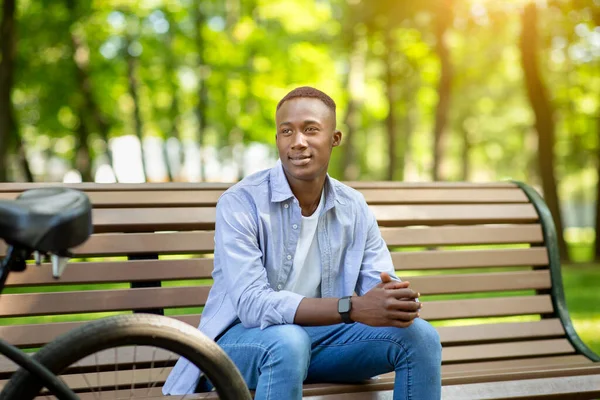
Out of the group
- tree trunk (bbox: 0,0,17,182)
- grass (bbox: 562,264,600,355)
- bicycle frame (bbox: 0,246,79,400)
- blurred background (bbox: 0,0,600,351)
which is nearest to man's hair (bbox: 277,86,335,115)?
bicycle frame (bbox: 0,246,79,400)

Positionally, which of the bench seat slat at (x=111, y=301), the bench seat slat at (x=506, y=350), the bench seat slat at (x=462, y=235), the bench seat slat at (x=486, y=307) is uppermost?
the bench seat slat at (x=462, y=235)

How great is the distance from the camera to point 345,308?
3057 millimetres

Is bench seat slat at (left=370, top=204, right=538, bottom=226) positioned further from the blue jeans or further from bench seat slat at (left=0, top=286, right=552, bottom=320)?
the blue jeans

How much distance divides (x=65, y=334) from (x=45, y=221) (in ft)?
1.18

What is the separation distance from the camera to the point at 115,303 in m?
3.68

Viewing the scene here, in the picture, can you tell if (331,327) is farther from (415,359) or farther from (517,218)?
(517,218)

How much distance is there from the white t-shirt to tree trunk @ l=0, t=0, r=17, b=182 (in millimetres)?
9836

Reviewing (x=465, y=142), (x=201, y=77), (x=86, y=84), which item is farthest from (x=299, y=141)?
(x=465, y=142)

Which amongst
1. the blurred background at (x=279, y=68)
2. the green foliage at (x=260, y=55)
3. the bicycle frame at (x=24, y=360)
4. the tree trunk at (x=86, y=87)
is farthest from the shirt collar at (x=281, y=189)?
the tree trunk at (x=86, y=87)

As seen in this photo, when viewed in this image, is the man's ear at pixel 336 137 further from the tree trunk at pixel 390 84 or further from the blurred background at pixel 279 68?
the tree trunk at pixel 390 84

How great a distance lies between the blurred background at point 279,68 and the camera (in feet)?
47.9

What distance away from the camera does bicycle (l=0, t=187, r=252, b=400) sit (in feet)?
7.77

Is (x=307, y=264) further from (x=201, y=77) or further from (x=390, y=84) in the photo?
(x=201, y=77)

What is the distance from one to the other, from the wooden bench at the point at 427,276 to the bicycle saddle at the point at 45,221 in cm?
116
